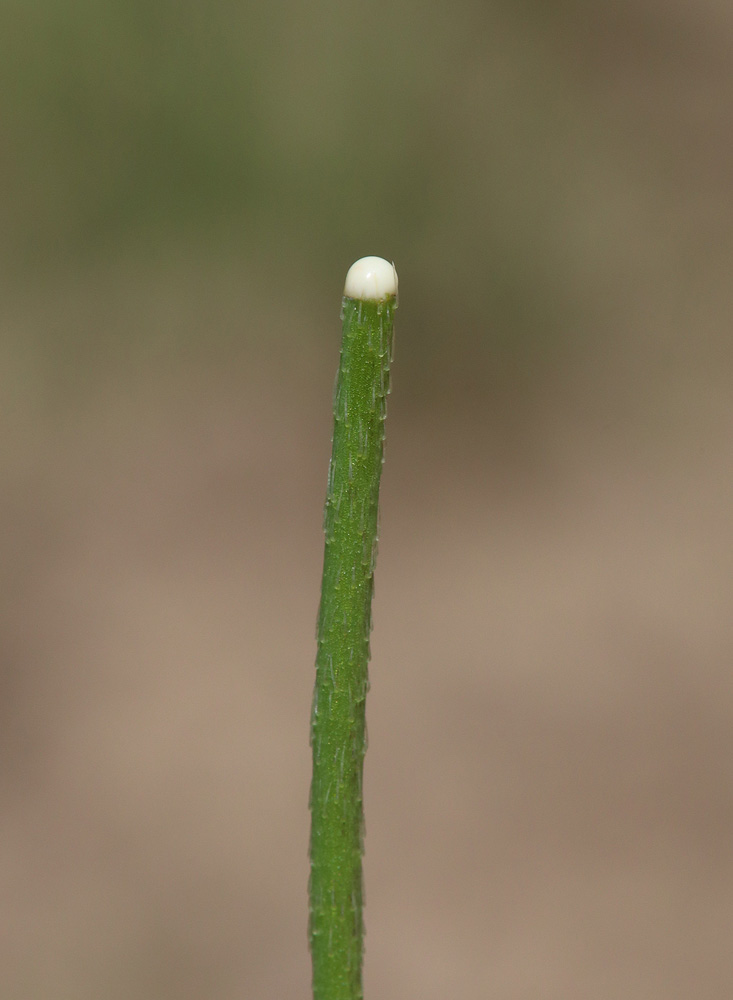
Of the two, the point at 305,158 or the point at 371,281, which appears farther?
the point at 305,158

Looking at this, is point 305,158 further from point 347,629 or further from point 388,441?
point 347,629

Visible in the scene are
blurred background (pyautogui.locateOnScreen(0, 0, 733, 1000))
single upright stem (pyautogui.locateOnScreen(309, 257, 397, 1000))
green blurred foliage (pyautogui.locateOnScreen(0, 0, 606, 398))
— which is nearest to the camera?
single upright stem (pyautogui.locateOnScreen(309, 257, 397, 1000))

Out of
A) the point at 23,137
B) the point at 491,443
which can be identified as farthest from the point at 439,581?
the point at 23,137

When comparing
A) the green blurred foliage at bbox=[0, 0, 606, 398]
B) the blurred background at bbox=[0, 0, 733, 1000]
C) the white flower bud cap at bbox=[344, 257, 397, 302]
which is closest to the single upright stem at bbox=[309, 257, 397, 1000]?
the white flower bud cap at bbox=[344, 257, 397, 302]

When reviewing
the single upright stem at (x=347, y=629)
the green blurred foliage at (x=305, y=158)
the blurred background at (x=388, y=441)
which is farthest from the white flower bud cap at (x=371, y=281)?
the green blurred foliage at (x=305, y=158)

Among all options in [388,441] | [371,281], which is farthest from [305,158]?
[371,281]

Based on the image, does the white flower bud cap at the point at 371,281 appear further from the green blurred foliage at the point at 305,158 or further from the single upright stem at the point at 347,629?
the green blurred foliage at the point at 305,158

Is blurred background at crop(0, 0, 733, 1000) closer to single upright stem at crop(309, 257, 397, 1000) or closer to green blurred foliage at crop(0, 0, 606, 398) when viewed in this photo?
green blurred foliage at crop(0, 0, 606, 398)
